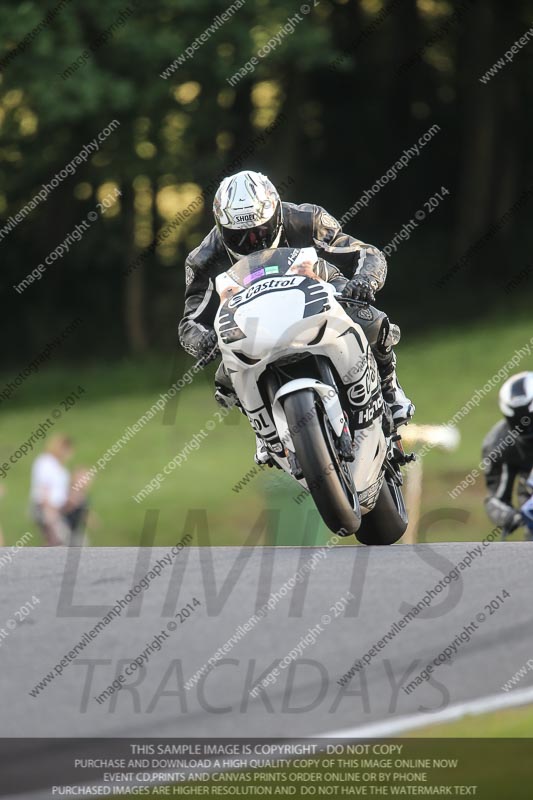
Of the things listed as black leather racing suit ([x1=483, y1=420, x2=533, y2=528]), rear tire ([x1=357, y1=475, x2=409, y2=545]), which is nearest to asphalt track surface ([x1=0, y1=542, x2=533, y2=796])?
rear tire ([x1=357, y1=475, x2=409, y2=545])

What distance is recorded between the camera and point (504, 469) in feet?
24.4

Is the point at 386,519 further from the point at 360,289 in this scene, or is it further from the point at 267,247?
the point at 267,247

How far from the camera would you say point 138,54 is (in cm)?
2108

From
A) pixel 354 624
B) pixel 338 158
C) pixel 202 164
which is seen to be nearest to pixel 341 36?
pixel 338 158

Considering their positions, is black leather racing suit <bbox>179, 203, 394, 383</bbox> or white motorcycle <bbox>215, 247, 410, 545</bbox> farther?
black leather racing suit <bbox>179, 203, 394, 383</bbox>

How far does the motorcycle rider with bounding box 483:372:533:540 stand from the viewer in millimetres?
6992

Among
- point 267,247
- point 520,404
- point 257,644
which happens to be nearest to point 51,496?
point 520,404

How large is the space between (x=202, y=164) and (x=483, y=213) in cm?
645

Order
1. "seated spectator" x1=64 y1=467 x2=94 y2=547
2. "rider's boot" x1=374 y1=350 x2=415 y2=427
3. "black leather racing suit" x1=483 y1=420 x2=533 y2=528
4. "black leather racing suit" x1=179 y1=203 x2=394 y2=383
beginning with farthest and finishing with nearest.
Answer: "seated spectator" x1=64 y1=467 x2=94 y2=547, "black leather racing suit" x1=483 y1=420 x2=533 y2=528, "rider's boot" x1=374 y1=350 x2=415 y2=427, "black leather racing suit" x1=179 y1=203 x2=394 y2=383

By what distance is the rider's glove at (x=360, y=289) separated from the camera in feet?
16.9

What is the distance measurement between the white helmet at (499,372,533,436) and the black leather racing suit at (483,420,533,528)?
0.11 metres

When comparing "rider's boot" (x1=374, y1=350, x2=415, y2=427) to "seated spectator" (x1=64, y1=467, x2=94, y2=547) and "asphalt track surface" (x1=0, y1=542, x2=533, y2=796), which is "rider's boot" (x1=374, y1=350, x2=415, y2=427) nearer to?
"asphalt track surface" (x1=0, y1=542, x2=533, y2=796)

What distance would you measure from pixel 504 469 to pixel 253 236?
9.76 ft

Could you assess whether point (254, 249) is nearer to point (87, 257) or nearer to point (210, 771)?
point (210, 771)
